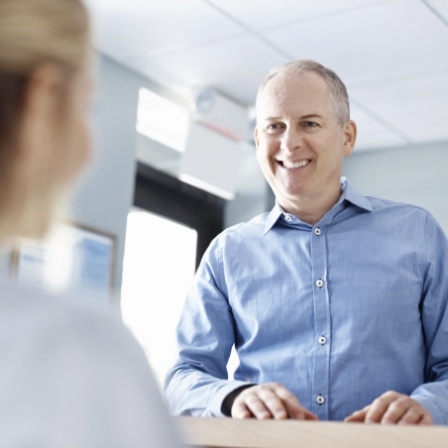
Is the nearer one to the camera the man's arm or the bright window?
the man's arm

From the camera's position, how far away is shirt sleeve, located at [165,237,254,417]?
58.6 inches

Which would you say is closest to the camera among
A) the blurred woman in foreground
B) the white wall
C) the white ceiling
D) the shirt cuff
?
the blurred woman in foreground

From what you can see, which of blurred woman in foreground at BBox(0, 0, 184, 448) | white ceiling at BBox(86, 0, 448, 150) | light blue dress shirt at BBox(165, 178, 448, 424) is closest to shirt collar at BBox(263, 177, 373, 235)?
light blue dress shirt at BBox(165, 178, 448, 424)

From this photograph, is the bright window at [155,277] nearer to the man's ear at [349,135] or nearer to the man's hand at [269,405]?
the man's ear at [349,135]

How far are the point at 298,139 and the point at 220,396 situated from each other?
1.96ft

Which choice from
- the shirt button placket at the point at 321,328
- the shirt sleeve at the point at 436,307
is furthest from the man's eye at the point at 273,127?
the shirt sleeve at the point at 436,307

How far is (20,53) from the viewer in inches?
20.6

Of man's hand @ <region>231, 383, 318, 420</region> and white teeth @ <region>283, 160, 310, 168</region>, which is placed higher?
white teeth @ <region>283, 160, 310, 168</region>

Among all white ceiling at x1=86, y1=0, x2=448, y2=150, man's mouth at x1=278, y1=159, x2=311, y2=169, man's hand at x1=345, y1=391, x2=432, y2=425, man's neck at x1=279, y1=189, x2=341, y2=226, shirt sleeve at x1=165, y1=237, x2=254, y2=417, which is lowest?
man's hand at x1=345, y1=391, x2=432, y2=425

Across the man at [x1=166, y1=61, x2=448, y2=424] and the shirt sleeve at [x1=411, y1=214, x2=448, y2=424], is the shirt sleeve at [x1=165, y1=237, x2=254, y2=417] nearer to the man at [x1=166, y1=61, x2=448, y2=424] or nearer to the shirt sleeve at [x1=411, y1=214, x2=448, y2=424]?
the man at [x1=166, y1=61, x2=448, y2=424]

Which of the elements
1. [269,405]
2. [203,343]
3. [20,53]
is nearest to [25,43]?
[20,53]

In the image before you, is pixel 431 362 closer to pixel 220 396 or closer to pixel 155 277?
pixel 220 396

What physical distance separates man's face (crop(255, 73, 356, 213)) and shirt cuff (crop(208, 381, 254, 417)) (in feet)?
1.60

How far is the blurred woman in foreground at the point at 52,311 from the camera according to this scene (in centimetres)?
45
